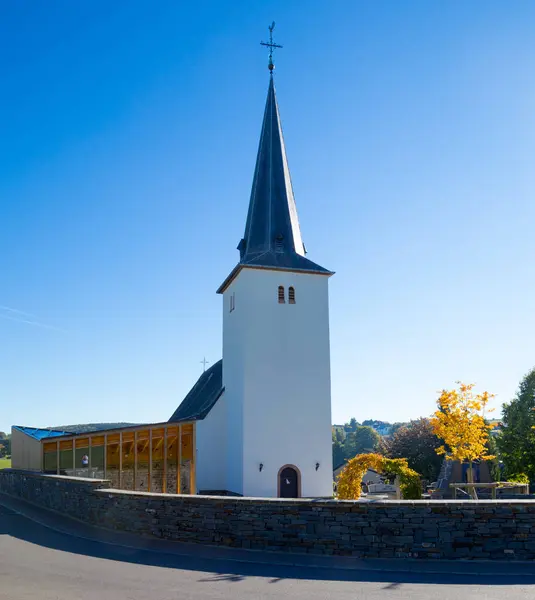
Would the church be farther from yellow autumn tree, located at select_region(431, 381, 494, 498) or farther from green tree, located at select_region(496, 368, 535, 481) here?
green tree, located at select_region(496, 368, 535, 481)

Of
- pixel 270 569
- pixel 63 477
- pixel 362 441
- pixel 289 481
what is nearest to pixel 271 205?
pixel 289 481

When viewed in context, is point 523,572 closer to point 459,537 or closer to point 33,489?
point 459,537

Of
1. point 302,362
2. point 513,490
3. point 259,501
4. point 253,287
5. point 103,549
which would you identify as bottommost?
point 513,490

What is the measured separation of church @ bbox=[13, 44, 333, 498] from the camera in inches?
922

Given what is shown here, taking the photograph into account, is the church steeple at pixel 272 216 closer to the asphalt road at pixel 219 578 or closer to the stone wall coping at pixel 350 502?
the stone wall coping at pixel 350 502

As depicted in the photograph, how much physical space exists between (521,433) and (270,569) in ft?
102

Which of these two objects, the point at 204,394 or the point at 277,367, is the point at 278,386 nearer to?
the point at 277,367

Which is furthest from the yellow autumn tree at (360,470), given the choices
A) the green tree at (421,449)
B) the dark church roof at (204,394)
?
the green tree at (421,449)

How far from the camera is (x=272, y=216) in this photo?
2717 cm

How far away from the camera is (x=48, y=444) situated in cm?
2145

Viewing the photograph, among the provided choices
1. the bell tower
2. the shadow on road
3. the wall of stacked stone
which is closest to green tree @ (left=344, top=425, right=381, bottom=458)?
the bell tower

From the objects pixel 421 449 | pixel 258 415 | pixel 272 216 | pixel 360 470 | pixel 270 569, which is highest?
pixel 272 216

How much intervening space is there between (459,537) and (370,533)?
1524mm

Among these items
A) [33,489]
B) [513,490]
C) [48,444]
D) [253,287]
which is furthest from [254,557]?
[513,490]
